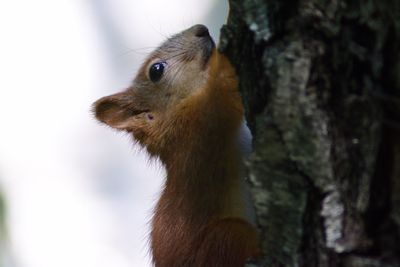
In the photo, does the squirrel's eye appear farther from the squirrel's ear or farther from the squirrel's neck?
the squirrel's neck

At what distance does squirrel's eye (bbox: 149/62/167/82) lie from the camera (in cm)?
394

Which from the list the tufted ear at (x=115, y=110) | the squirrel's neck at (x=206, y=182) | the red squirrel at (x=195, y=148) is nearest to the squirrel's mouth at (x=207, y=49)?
the red squirrel at (x=195, y=148)

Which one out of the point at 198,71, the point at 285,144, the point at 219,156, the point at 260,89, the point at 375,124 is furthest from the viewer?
the point at 198,71

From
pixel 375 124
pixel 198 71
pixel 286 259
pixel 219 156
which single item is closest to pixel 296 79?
pixel 375 124

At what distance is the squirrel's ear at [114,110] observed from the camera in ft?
13.5

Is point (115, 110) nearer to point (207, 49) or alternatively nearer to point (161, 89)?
point (161, 89)

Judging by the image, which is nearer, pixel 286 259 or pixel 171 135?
pixel 286 259

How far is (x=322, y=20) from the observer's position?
1705 millimetres

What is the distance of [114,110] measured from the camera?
4172mm

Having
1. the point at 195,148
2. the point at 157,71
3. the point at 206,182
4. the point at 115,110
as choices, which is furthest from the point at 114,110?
the point at 206,182

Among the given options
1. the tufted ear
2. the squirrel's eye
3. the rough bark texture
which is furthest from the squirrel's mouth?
the rough bark texture

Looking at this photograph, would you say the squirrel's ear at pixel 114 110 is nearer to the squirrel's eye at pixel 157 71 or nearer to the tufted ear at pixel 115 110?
the tufted ear at pixel 115 110

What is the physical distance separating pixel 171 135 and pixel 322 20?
2024mm

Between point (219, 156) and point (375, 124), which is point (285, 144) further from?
point (219, 156)
